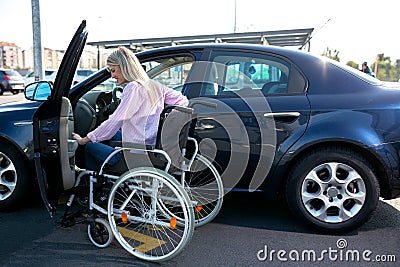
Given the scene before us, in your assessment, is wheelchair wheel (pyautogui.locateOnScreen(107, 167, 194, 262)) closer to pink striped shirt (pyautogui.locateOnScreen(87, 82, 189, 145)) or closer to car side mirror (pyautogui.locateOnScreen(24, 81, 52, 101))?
pink striped shirt (pyautogui.locateOnScreen(87, 82, 189, 145))

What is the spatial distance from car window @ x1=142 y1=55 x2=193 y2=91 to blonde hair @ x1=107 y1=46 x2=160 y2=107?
2.19ft

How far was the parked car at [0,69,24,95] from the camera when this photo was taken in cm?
1986

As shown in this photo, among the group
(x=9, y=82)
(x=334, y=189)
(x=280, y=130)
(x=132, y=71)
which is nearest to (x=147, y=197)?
(x=132, y=71)

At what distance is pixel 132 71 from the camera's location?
2547mm

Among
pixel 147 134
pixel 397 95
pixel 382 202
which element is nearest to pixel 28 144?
pixel 147 134

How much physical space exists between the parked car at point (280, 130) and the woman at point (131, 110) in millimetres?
281

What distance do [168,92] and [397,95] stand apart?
181 cm

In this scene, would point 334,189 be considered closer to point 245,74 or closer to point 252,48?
point 245,74

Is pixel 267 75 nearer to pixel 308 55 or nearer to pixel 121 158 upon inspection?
pixel 308 55

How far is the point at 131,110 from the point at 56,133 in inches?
23.5

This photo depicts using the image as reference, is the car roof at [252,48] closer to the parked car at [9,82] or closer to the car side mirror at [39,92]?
the car side mirror at [39,92]

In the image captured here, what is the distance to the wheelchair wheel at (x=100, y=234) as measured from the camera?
2.61m

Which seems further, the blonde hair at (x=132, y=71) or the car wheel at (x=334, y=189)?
the car wheel at (x=334, y=189)

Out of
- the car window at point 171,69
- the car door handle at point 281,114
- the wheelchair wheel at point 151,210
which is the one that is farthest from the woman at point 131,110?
the car door handle at point 281,114
